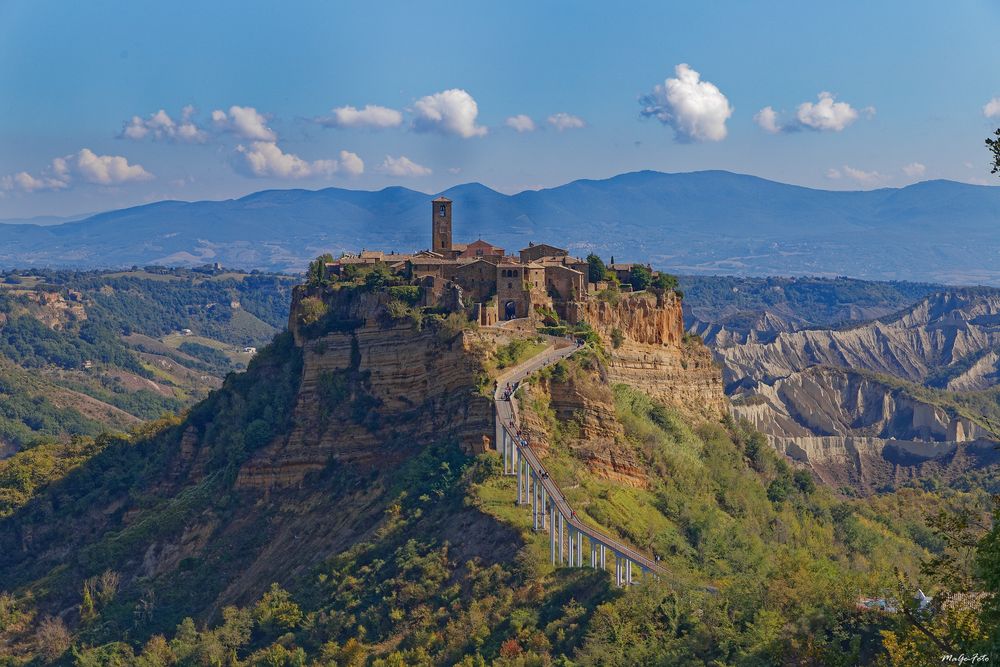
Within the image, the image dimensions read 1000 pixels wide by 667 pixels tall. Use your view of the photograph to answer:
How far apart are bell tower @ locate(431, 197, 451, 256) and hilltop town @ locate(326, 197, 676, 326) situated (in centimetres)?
212

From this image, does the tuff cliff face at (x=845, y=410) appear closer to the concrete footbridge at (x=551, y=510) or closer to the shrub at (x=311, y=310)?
the shrub at (x=311, y=310)

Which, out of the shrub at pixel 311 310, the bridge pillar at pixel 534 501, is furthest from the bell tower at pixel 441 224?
the bridge pillar at pixel 534 501

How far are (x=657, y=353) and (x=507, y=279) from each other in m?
10.6

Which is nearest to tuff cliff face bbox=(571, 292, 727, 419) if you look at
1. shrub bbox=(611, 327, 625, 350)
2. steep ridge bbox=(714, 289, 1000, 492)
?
shrub bbox=(611, 327, 625, 350)

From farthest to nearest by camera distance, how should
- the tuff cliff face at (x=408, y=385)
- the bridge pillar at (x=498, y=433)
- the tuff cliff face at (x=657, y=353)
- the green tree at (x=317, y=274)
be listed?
the green tree at (x=317, y=274)
the tuff cliff face at (x=657, y=353)
the tuff cliff face at (x=408, y=385)
the bridge pillar at (x=498, y=433)

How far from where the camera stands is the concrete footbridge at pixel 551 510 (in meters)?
46.0

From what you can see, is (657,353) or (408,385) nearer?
(408,385)

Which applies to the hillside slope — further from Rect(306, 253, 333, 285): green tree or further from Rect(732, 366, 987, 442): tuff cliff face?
Rect(732, 366, 987, 442): tuff cliff face

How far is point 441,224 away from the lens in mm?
81000

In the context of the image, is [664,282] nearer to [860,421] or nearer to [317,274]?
[317,274]

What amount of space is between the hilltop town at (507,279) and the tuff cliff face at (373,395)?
264 cm

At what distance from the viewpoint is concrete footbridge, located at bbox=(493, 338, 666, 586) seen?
151 feet

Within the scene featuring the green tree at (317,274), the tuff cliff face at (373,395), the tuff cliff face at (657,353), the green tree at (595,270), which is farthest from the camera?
the green tree at (595,270)

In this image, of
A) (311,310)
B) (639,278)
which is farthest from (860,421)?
(311,310)
